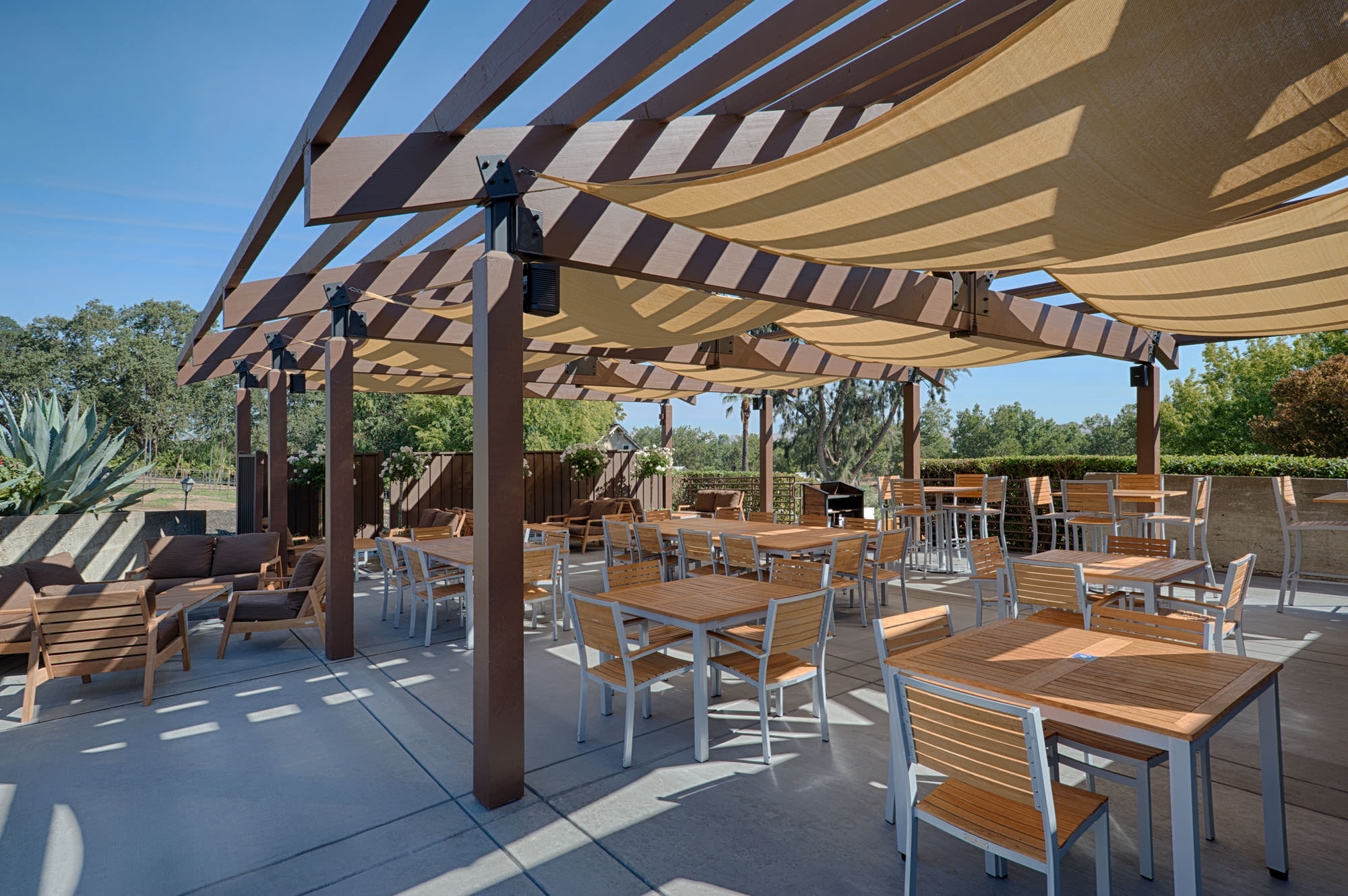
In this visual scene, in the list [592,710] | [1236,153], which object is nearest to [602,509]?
[592,710]

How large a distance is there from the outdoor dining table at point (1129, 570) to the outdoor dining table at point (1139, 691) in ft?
5.05

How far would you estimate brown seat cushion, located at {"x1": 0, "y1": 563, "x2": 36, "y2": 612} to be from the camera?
5.15 m

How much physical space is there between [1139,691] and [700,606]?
2203 millimetres

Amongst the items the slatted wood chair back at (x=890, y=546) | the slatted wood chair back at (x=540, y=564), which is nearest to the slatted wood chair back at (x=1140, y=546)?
the slatted wood chair back at (x=890, y=546)

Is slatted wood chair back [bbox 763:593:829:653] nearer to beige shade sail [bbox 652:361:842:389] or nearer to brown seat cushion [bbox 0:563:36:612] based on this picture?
beige shade sail [bbox 652:361:842:389]

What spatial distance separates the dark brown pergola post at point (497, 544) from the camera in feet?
10.1

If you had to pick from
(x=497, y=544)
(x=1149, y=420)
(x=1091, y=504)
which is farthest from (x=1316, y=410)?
(x=497, y=544)

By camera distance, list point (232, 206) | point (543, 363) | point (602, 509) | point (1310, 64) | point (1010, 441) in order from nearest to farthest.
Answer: point (1310, 64), point (543, 363), point (602, 509), point (232, 206), point (1010, 441)

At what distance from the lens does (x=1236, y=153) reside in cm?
271

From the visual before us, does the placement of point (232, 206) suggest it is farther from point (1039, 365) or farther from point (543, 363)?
point (1039, 365)

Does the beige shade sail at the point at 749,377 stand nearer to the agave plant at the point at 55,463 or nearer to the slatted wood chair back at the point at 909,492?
the slatted wood chair back at the point at 909,492

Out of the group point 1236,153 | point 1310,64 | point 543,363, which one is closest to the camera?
point 1310,64

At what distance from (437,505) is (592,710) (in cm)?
961

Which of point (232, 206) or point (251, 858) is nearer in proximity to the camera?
point (251, 858)
